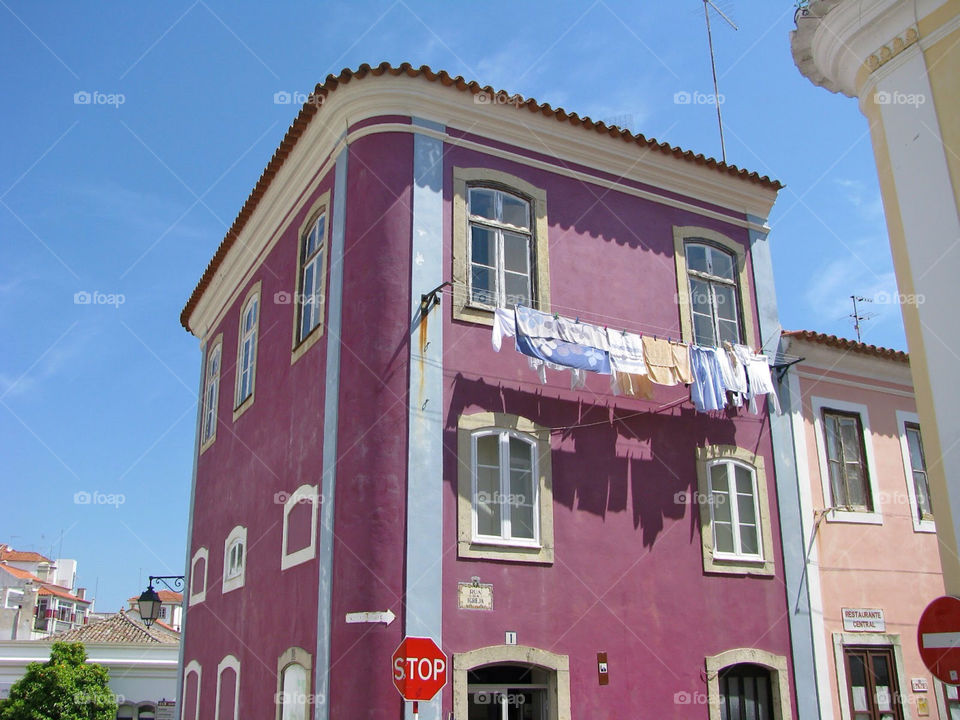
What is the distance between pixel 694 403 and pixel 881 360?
4.60 metres

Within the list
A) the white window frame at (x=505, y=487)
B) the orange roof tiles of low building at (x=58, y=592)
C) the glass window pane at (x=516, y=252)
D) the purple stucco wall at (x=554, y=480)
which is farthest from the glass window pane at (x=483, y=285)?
the orange roof tiles of low building at (x=58, y=592)

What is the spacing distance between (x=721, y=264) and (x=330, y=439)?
21.9 ft

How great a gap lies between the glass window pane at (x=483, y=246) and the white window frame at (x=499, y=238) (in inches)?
0.8

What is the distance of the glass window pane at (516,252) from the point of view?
12.2 meters

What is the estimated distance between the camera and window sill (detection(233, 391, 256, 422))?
15.1 m

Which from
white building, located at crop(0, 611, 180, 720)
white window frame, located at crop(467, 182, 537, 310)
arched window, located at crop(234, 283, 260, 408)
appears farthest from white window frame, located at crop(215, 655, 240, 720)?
white building, located at crop(0, 611, 180, 720)

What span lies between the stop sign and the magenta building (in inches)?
33.1

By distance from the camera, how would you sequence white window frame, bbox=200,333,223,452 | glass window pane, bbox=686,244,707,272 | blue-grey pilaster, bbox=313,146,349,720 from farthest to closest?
white window frame, bbox=200,333,223,452
glass window pane, bbox=686,244,707,272
blue-grey pilaster, bbox=313,146,349,720

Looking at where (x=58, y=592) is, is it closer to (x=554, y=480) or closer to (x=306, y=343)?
(x=306, y=343)

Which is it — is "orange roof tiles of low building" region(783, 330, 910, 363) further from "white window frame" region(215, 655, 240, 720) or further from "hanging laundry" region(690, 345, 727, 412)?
"white window frame" region(215, 655, 240, 720)

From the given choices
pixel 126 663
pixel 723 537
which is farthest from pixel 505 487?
pixel 126 663

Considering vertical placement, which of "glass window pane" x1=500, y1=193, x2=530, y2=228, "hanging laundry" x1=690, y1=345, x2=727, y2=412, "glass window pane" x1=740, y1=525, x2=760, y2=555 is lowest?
"glass window pane" x1=740, y1=525, x2=760, y2=555

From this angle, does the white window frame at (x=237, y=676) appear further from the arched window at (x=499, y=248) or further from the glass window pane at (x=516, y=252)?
the glass window pane at (x=516, y=252)

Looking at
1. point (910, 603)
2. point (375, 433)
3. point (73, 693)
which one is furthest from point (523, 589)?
point (73, 693)
